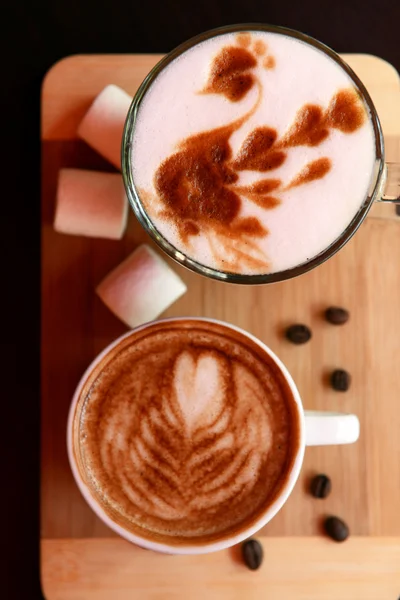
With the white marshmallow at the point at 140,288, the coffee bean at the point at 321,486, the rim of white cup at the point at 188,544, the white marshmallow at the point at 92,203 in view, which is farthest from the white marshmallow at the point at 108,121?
the coffee bean at the point at 321,486

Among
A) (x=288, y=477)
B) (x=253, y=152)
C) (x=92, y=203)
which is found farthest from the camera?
(x=92, y=203)

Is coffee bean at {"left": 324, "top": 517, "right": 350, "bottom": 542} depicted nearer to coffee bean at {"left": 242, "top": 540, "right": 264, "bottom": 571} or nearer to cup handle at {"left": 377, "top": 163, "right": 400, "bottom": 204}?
coffee bean at {"left": 242, "top": 540, "right": 264, "bottom": 571}

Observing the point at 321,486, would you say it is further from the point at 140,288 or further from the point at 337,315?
the point at 140,288

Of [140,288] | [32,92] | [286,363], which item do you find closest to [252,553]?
[286,363]

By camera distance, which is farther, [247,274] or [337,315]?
[337,315]

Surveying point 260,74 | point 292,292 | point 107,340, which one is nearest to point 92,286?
point 107,340

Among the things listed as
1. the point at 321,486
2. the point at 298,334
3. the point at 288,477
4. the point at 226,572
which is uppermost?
the point at 298,334

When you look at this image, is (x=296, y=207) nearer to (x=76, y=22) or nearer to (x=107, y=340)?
(x=107, y=340)
